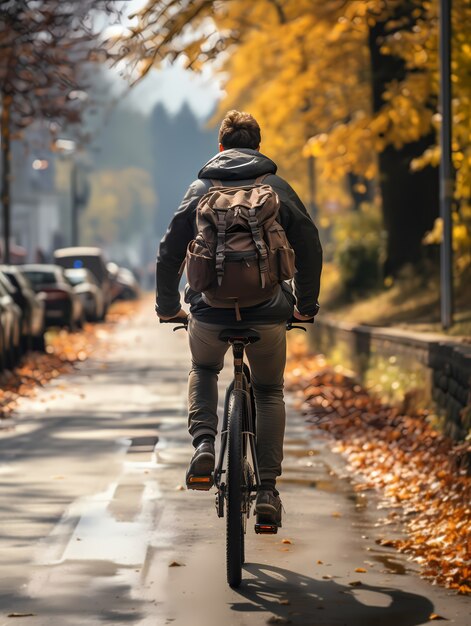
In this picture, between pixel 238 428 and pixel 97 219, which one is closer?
pixel 238 428

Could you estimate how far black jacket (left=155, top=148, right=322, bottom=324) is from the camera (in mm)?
7797

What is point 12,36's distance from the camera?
19938 mm

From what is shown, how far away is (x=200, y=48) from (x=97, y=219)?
110 meters

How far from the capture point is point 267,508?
7.83m

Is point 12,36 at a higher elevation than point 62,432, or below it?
higher

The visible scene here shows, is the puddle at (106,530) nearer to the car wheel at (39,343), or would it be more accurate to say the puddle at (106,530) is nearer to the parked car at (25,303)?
the parked car at (25,303)

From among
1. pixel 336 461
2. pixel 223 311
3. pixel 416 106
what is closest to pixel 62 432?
pixel 336 461

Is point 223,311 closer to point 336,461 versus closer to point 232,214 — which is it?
point 232,214

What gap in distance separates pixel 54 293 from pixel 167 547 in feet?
82.8

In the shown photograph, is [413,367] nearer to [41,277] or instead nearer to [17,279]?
[17,279]

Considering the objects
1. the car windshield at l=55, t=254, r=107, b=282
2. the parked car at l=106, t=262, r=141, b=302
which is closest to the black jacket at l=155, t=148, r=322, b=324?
the car windshield at l=55, t=254, r=107, b=282

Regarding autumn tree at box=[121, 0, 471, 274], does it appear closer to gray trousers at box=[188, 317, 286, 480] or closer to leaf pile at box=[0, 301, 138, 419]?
leaf pile at box=[0, 301, 138, 419]

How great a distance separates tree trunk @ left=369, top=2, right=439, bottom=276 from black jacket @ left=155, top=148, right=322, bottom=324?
56.1 feet

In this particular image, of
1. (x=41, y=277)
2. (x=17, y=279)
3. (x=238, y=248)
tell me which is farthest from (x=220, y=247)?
(x=41, y=277)
